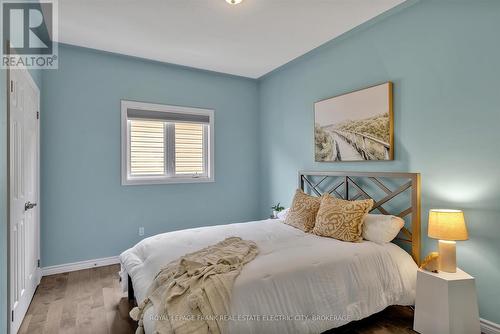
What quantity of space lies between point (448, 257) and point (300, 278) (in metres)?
1.13

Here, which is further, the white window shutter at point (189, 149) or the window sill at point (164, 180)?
the white window shutter at point (189, 149)

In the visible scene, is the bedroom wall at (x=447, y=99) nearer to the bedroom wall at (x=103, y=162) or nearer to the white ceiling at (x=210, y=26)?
the white ceiling at (x=210, y=26)

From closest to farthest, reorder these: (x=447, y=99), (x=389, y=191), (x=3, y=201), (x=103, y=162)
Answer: (x=3, y=201) → (x=447, y=99) → (x=389, y=191) → (x=103, y=162)

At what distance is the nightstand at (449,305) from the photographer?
6.13 feet

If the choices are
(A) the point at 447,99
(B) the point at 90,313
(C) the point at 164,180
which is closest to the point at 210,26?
(C) the point at 164,180

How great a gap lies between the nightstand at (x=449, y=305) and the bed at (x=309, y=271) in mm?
265

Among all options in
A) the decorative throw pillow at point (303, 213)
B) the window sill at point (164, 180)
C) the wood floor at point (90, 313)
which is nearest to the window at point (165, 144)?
the window sill at point (164, 180)

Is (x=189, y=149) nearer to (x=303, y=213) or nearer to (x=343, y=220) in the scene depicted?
(x=303, y=213)

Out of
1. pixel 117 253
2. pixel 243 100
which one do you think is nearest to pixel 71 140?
pixel 117 253

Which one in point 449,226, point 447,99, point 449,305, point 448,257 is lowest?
point 449,305

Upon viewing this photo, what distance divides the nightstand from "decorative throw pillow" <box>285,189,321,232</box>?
3.65 ft

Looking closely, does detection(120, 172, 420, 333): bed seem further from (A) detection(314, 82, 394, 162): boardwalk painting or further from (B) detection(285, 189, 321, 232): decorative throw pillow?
(A) detection(314, 82, 394, 162): boardwalk painting

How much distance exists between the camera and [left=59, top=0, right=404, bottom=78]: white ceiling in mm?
2502

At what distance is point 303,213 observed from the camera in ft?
9.59
